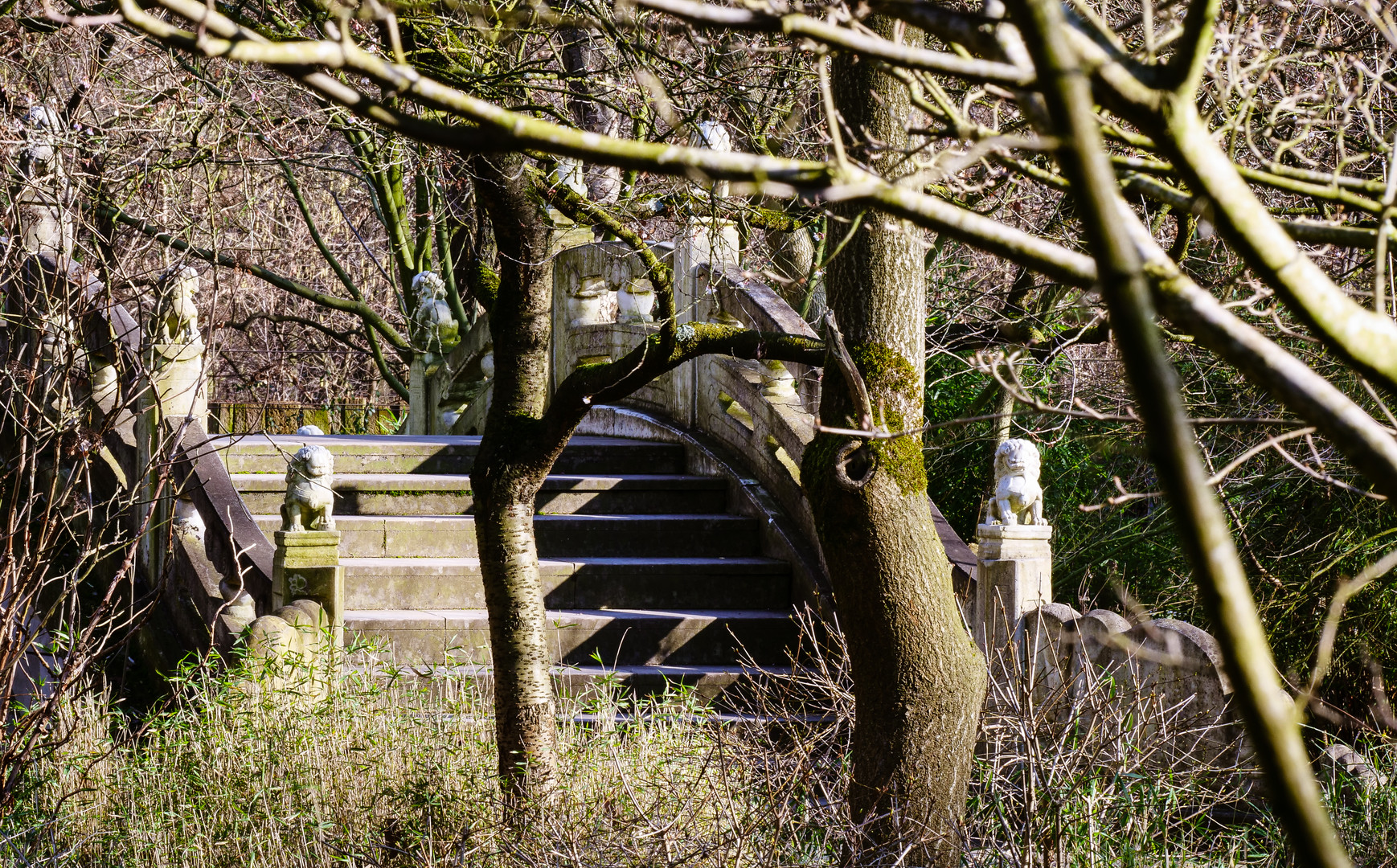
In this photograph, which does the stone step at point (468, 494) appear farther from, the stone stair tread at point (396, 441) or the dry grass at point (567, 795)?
the dry grass at point (567, 795)

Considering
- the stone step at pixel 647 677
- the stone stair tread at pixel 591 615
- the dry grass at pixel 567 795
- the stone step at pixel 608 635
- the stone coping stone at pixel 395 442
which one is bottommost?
the dry grass at pixel 567 795

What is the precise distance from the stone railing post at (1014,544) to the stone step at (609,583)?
181 cm

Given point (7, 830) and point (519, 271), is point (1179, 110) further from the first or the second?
point (7, 830)

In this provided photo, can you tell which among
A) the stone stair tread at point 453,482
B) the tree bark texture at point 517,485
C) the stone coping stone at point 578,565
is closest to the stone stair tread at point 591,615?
the stone coping stone at point 578,565

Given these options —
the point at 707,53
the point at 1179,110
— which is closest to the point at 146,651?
the point at 707,53

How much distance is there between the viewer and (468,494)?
926 centimetres

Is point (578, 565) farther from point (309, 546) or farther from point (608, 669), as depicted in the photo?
point (309, 546)

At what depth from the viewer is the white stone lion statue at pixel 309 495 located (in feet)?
23.0

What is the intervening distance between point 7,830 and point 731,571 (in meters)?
4.27

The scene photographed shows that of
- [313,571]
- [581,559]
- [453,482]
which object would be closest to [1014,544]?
[581,559]

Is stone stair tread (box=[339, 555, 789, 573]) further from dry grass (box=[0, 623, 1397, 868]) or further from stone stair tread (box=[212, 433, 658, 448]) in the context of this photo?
dry grass (box=[0, 623, 1397, 868])

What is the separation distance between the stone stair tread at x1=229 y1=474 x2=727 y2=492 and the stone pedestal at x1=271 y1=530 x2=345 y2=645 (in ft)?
6.24

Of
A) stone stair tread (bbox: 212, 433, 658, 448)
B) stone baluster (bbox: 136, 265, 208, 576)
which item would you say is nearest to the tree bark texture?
stone baluster (bbox: 136, 265, 208, 576)

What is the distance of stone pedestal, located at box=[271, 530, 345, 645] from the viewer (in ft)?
22.6
